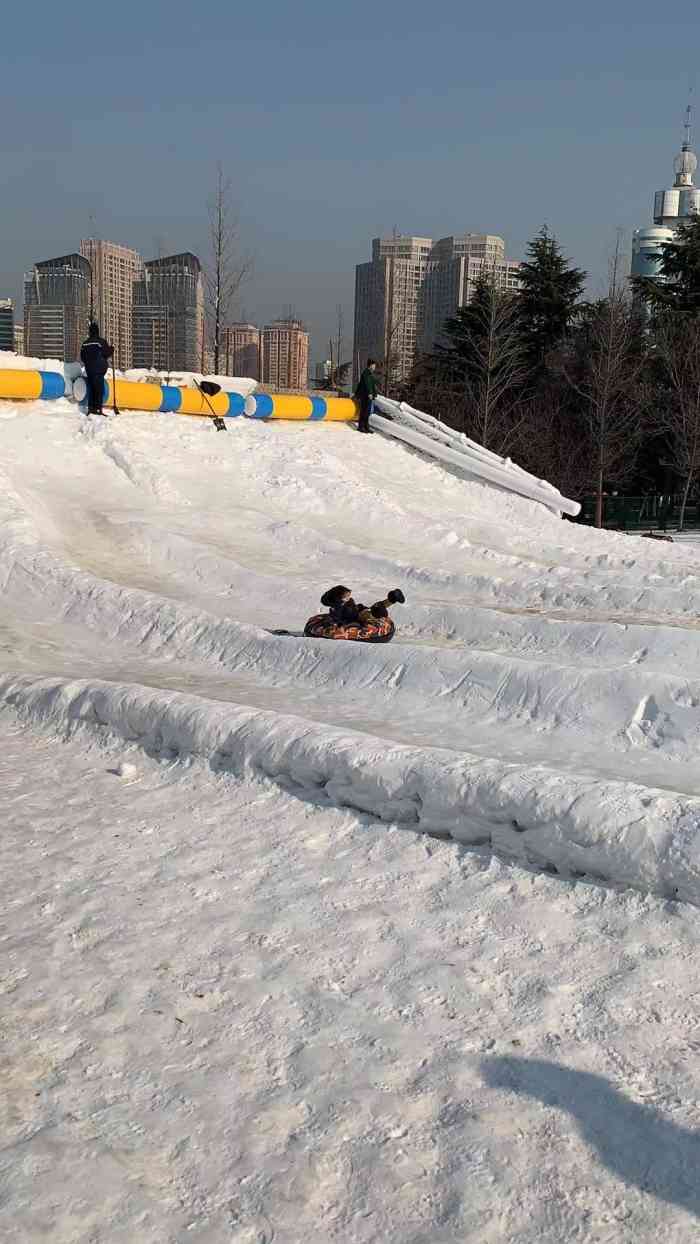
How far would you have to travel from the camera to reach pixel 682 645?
855 cm

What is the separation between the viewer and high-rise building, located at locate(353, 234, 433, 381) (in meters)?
47.4

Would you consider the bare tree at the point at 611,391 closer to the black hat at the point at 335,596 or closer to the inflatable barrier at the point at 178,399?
the inflatable barrier at the point at 178,399

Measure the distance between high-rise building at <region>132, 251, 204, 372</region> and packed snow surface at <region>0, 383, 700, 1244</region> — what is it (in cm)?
3238

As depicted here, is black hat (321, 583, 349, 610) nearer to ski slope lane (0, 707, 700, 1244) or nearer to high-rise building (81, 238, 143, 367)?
ski slope lane (0, 707, 700, 1244)

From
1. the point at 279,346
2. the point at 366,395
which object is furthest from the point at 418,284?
the point at 366,395

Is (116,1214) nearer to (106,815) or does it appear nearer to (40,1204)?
(40,1204)

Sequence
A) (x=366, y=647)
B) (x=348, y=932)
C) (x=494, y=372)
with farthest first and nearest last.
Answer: (x=494, y=372), (x=366, y=647), (x=348, y=932)

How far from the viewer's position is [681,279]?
3716 cm

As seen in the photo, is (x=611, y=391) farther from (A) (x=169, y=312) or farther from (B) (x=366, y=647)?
(B) (x=366, y=647)

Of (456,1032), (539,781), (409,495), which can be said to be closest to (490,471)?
(409,495)

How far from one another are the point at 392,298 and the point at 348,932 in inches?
1733

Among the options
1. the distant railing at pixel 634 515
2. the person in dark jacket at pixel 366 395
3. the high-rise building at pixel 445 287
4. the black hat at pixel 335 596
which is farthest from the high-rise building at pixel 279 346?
the black hat at pixel 335 596

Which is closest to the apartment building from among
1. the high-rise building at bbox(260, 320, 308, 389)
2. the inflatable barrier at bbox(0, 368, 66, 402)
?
the high-rise building at bbox(260, 320, 308, 389)

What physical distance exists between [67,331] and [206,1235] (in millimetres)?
41291
